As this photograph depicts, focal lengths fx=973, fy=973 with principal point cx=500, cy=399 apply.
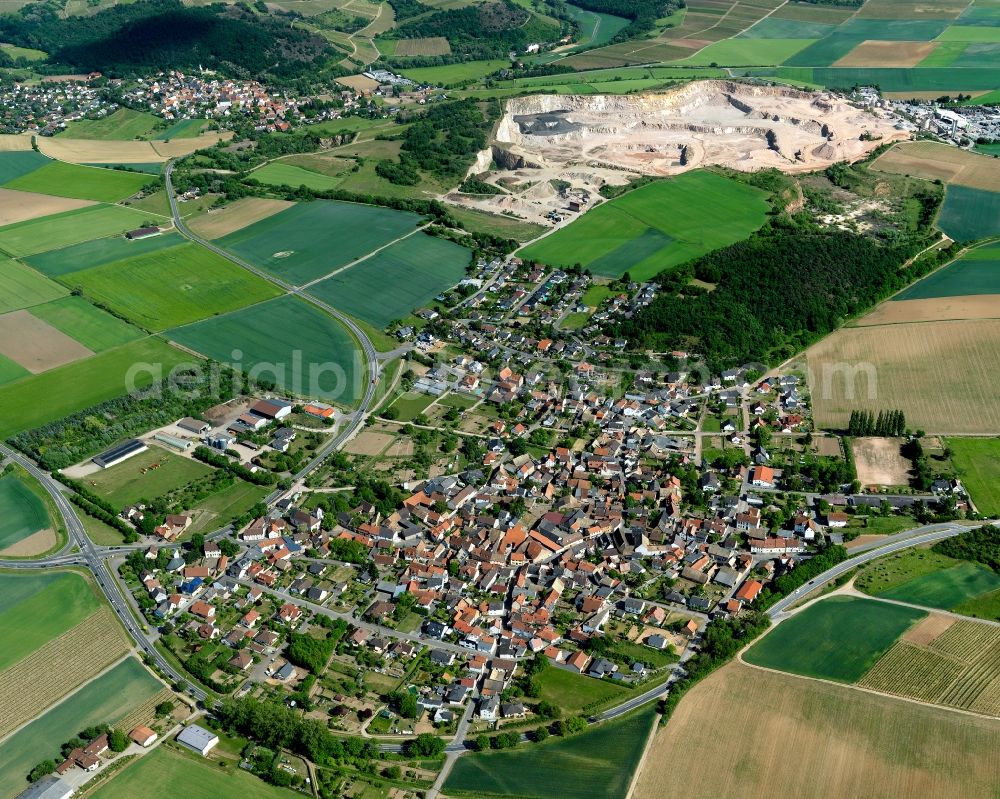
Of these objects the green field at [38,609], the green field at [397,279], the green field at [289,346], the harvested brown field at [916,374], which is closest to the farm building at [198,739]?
the green field at [38,609]

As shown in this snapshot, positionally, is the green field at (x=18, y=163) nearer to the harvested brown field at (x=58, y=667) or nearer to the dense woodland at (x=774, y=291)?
the dense woodland at (x=774, y=291)

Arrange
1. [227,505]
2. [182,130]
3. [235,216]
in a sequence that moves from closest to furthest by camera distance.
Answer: [227,505]
[235,216]
[182,130]

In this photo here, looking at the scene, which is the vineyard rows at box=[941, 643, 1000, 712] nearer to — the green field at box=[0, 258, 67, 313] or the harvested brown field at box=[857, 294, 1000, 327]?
the harvested brown field at box=[857, 294, 1000, 327]

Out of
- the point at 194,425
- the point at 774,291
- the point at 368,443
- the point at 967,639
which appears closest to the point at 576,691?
the point at 967,639

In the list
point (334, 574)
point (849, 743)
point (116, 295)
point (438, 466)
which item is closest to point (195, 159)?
point (116, 295)

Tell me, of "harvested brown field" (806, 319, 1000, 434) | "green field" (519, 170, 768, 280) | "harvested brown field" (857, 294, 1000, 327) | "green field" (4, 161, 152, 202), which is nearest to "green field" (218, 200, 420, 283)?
"green field" (519, 170, 768, 280)

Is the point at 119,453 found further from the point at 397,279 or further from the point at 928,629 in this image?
the point at 928,629
